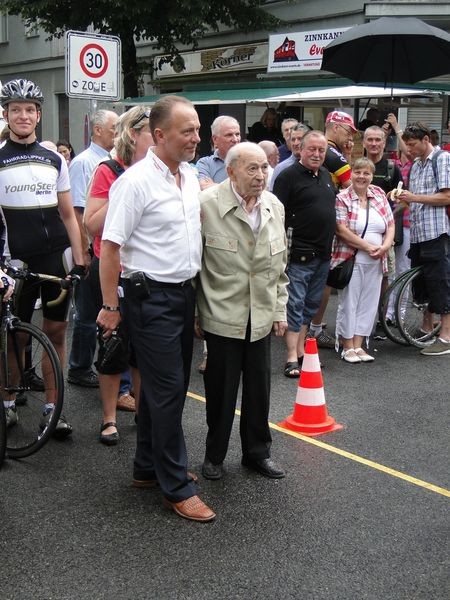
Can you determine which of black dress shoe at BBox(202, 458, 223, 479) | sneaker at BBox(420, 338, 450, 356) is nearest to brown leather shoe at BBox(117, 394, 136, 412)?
black dress shoe at BBox(202, 458, 223, 479)

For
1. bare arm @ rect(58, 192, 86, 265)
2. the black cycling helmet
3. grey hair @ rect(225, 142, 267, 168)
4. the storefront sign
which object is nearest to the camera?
grey hair @ rect(225, 142, 267, 168)

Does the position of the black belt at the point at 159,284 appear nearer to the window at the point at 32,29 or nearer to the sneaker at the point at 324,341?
the sneaker at the point at 324,341

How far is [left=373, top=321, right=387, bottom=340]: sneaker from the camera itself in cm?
806

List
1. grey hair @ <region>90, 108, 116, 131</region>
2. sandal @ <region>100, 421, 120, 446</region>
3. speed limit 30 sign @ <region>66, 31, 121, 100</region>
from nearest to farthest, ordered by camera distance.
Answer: sandal @ <region>100, 421, 120, 446</region> < grey hair @ <region>90, 108, 116, 131</region> < speed limit 30 sign @ <region>66, 31, 121, 100</region>

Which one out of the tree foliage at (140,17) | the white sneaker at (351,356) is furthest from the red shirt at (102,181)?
the tree foliage at (140,17)

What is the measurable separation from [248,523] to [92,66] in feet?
24.0

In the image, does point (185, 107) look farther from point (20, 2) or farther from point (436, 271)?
point (20, 2)

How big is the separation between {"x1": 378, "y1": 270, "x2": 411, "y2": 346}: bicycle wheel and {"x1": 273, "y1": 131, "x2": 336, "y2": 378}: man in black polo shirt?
968 millimetres

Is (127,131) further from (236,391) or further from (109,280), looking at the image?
(236,391)

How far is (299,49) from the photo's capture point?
17.7 m

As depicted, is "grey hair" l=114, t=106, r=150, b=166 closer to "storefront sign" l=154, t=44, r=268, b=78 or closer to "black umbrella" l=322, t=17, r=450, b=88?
"black umbrella" l=322, t=17, r=450, b=88

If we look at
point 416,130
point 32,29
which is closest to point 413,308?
point 416,130

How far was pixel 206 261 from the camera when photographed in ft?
14.0

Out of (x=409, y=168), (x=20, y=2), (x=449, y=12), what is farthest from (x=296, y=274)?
(x=20, y=2)
